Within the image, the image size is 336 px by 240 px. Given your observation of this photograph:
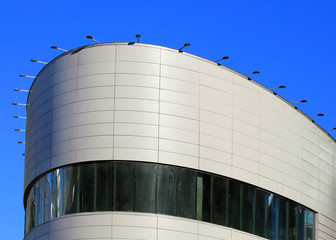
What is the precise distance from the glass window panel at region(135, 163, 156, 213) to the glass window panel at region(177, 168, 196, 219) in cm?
174

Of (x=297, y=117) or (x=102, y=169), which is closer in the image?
(x=102, y=169)

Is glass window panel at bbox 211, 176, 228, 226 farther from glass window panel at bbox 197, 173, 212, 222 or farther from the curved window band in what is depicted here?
glass window panel at bbox 197, 173, 212, 222

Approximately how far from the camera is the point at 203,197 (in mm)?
59656

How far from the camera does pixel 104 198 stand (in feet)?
190

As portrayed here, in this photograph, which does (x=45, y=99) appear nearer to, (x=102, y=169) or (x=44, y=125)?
(x=44, y=125)

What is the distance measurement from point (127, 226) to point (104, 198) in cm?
235

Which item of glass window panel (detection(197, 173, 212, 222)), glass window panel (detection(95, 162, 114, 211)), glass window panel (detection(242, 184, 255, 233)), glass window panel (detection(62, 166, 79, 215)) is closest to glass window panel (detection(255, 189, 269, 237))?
glass window panel (detection(242, 184, 255, 233))

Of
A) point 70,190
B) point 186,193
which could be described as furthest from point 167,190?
point 70,190

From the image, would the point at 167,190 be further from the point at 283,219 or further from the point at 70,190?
the point at 283,219

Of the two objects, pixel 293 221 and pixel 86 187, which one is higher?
pixel 86 187

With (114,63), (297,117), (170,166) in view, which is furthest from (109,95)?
(297,117)

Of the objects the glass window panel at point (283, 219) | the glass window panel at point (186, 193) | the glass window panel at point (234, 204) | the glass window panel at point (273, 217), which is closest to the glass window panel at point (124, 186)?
the glass window panel at point (186, 193)

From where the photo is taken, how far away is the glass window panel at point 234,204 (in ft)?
200

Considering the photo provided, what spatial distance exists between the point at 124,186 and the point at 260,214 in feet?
35.8
